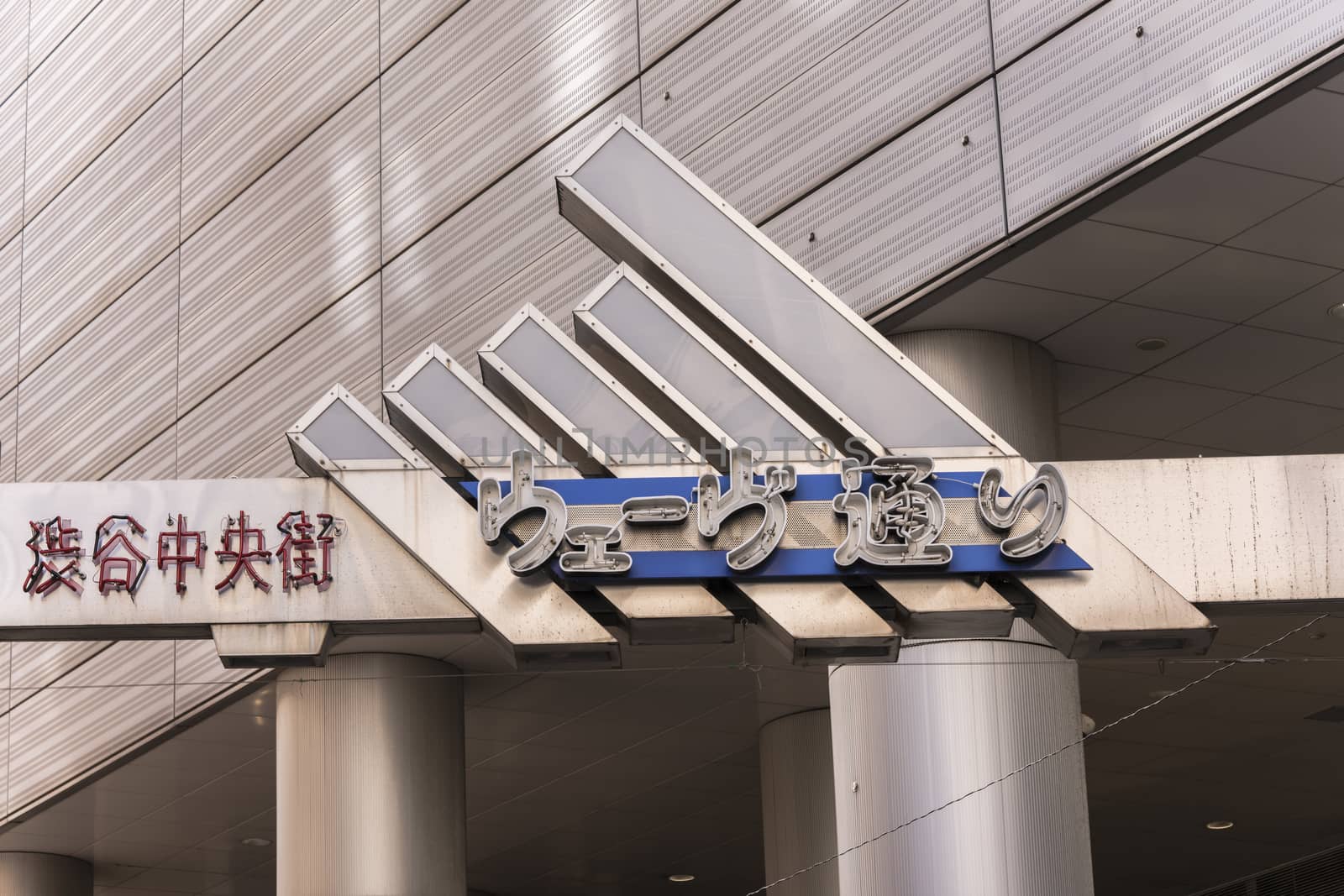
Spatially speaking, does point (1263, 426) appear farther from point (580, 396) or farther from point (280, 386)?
point (280, 386)

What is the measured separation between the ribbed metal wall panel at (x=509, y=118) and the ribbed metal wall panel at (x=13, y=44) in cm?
1012

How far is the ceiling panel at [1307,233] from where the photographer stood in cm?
1430

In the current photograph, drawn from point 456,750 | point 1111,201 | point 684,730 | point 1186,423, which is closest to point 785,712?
point 684,730

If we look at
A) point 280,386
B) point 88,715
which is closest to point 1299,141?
point 280,386

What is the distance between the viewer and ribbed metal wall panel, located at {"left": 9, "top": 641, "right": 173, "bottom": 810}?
2234 centimetres

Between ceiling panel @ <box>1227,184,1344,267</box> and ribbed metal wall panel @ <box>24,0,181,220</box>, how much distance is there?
15.0 m

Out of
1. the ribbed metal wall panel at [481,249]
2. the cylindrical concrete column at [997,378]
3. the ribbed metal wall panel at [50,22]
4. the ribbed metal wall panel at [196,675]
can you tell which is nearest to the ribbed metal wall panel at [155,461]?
the ribbed metal wall panel at [196,675]

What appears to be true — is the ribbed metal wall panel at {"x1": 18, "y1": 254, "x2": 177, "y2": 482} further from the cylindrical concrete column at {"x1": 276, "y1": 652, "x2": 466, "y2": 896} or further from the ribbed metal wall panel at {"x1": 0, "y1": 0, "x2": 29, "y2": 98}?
the ribbed metal wall panel at {"x1": 0, "y1": 0, "x2": 29, "y2": 98}

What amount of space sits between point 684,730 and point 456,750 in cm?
343

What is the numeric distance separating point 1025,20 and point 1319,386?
4455 mm

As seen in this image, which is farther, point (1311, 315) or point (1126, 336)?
point (1126, 336)

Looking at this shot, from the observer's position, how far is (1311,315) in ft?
51.4

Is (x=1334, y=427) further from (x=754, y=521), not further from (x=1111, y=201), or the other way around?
(x=754, y=521)

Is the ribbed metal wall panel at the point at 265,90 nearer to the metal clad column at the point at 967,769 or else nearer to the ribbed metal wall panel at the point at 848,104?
the ribbed metal wall panel at the point at 848,104
